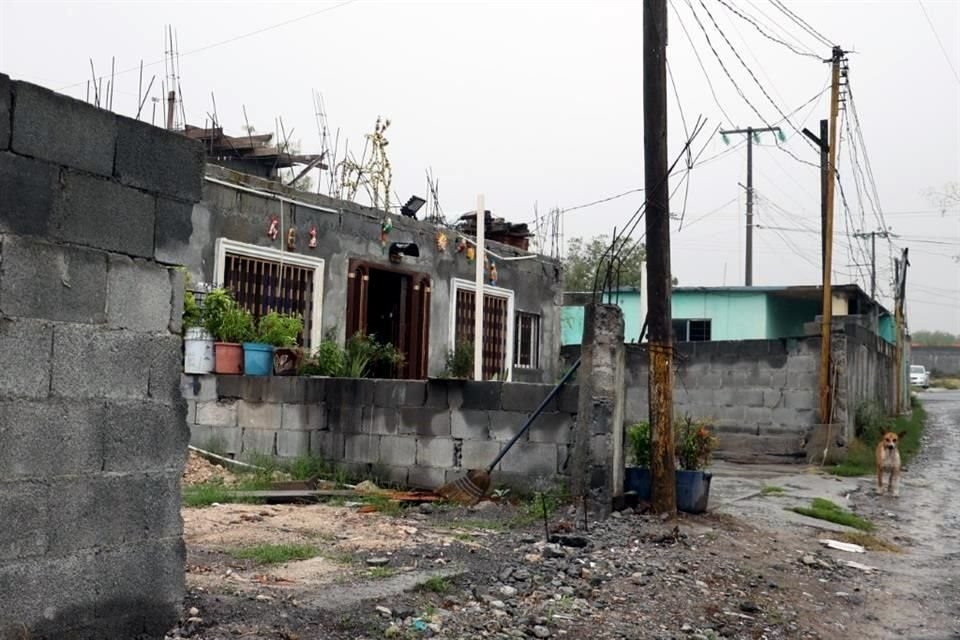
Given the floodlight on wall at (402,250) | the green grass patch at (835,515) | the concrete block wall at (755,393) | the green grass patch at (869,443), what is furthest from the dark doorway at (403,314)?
the green grass patch at (869,443)

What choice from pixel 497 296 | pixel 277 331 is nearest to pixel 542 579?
pixel 277 331

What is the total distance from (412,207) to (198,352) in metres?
5.15

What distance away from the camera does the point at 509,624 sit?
18.6 ft

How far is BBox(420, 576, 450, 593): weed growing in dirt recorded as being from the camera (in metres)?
6.11

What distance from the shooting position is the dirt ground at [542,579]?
5.47 metres

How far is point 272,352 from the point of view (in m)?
11.3

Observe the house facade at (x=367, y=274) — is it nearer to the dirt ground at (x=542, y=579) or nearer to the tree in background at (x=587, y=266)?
the dirt ground at (x=542, y=579)

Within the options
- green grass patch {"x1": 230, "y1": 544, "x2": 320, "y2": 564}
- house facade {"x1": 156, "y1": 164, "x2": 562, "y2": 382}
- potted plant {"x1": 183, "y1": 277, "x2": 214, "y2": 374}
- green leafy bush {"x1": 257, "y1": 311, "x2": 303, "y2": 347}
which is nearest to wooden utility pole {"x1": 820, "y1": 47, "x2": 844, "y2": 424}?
house facade {"x1": 156, "y1": 164, "x2": 562, "y2": 382}

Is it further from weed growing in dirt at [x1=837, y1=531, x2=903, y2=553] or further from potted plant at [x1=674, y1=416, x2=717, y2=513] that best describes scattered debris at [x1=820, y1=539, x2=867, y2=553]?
potted plant at [x1=674, y1=416, x2=717, y2=513]

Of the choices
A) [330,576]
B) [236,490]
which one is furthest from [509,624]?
[236,490]

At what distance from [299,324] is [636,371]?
28.4ft

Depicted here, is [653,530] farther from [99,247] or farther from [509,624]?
[99,247]

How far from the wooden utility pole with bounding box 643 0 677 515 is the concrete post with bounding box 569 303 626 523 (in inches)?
16.1

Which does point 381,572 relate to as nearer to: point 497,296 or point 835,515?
point 835,515
